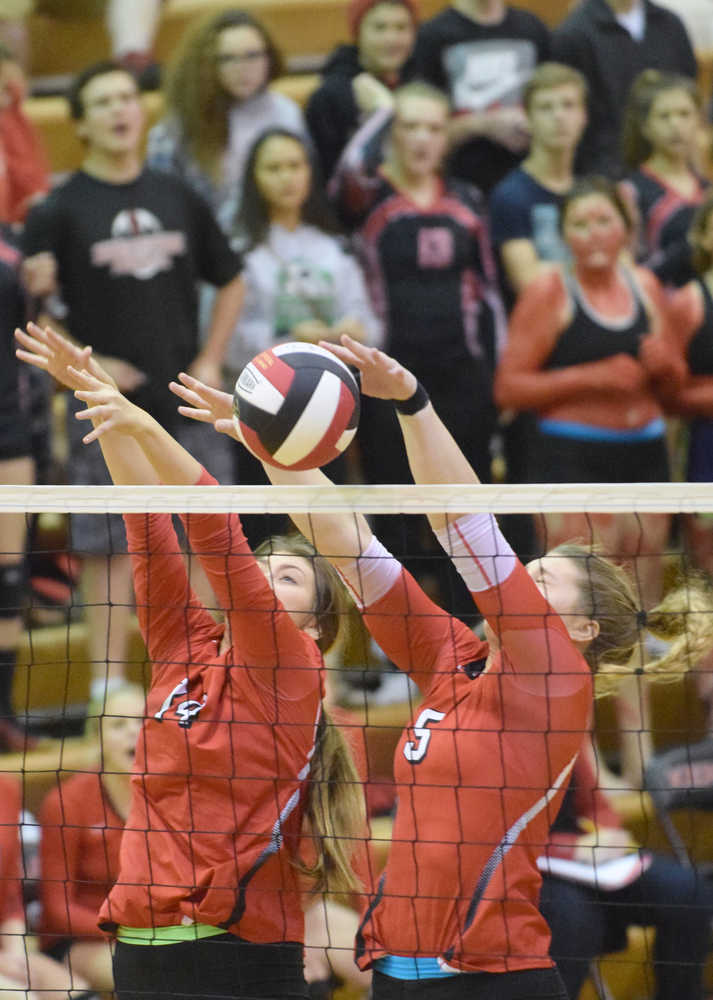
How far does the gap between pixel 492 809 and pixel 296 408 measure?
3.21 ft

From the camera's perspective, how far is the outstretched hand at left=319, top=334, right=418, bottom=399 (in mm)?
3318

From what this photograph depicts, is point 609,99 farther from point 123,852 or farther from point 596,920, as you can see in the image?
point 123,852

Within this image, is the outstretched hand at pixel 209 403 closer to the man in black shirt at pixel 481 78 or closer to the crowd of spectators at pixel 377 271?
the crowd of spectators at pixel 377 271

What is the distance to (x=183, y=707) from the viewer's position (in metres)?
3.61

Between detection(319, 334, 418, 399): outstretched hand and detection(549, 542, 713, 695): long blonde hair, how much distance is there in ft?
2.05

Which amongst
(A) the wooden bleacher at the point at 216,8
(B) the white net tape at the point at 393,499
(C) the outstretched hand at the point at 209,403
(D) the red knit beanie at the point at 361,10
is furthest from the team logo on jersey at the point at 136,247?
(A) the wooden bleacher at the point at 216,8

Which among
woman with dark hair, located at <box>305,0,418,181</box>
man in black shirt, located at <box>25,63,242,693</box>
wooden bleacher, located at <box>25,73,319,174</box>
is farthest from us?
wooden bleacher, located at <box>25,73,319,174</box>

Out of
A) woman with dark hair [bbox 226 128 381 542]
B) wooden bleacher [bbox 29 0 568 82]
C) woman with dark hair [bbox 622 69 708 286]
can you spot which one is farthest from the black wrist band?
wooden bleacher [bbox 29 0 568 82]

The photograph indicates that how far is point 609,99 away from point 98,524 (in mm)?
3226

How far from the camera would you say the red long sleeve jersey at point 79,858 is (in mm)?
4906

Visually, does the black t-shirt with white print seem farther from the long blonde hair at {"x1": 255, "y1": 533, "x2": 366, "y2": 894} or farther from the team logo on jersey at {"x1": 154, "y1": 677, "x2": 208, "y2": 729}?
the team logo on jersey at {"x1": 154, "y1": 677, "x2": 208, "y2": 729}

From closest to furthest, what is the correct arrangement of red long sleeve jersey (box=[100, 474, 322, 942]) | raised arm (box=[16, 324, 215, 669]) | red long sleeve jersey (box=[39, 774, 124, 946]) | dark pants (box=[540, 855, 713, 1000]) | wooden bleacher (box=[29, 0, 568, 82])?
red long sleeve jersey (box=[100, 474, 322, 942])
raised arm (box=[16, 324, 215, 669])
dark pants (box=[540, 855, 713, 1000])
red long sleeve jersey (box=[39, 774, 124, 946])
wooden bleacher (box=[29, 0, 568, 82])

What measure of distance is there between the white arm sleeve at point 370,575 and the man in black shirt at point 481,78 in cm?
377

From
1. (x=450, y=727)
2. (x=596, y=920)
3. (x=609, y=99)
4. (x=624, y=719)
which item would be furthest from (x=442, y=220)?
(x=450, y=727)
